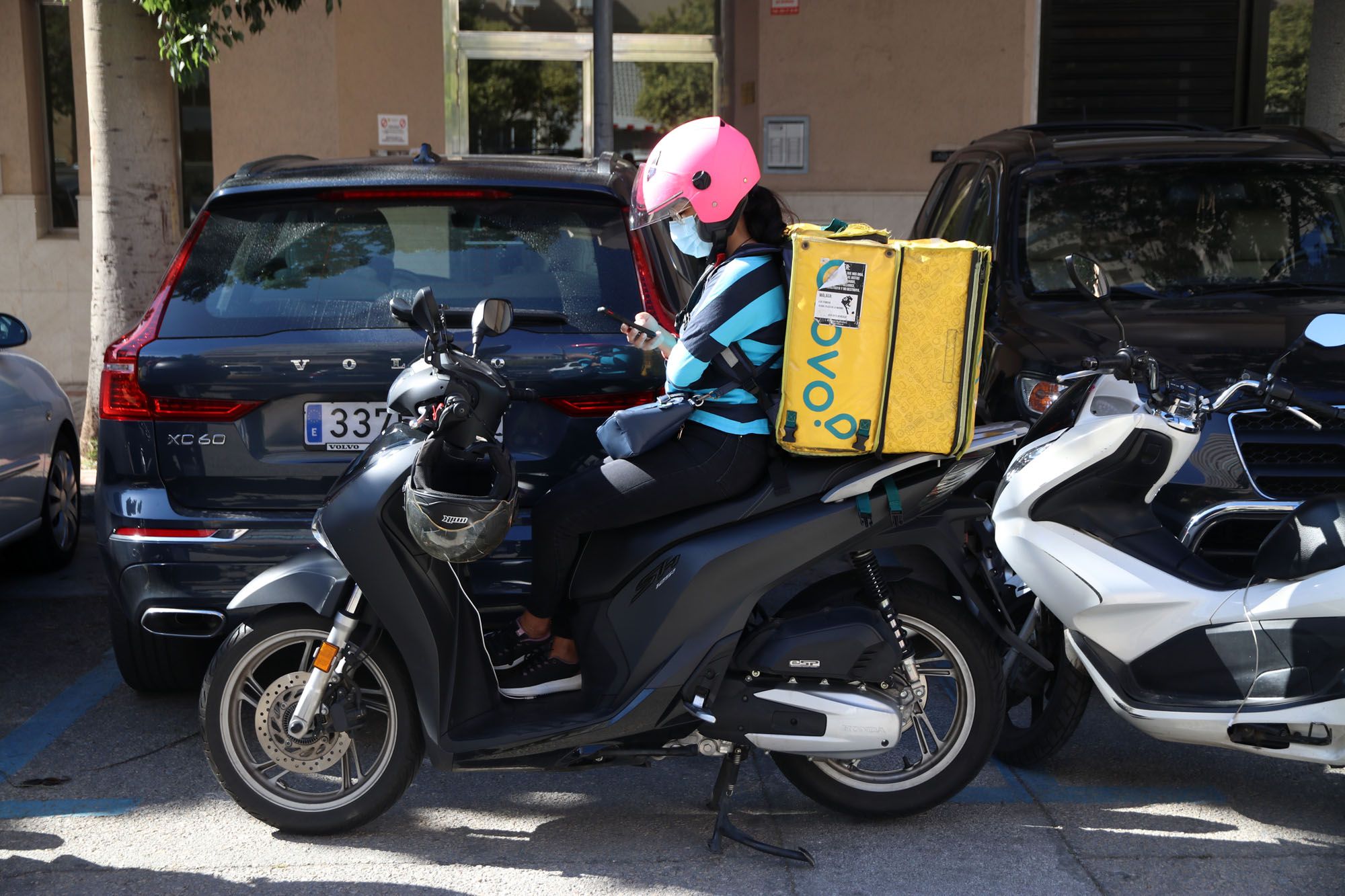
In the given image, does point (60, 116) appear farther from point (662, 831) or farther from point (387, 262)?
point (662, 831)

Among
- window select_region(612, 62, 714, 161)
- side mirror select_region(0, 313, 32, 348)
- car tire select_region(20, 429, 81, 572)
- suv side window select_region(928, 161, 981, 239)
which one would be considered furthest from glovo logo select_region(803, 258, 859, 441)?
window select_region(612, 62, 714, 161)

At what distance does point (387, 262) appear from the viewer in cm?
419

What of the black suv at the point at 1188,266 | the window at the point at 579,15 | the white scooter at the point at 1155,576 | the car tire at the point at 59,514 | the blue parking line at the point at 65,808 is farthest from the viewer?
the window at the point at 579,15

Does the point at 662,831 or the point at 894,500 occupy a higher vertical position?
the point at 894,500

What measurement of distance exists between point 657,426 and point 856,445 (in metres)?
0.48

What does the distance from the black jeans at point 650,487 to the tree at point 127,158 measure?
4.59m

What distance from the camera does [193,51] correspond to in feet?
21.7

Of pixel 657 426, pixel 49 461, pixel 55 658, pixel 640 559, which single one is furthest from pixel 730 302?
pixel 49 461

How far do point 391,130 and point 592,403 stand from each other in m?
7.45

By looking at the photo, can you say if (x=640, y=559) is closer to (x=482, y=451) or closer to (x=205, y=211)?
(x=482, y=451)

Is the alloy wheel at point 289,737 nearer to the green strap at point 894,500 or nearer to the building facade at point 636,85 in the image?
the green strap at point 894,500

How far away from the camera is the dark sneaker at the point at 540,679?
366cm

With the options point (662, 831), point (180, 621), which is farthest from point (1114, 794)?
point (180, 621)

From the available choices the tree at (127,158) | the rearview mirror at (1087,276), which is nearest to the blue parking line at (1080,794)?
the rearview mirror at (1087,276)
